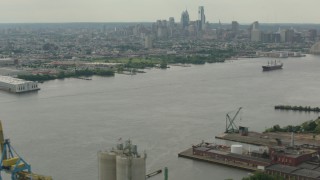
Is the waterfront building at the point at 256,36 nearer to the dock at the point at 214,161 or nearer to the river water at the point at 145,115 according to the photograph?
the river water at the point at 145,115

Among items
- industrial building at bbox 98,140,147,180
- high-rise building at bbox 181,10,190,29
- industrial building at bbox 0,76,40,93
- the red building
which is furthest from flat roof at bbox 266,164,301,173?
high-rise building at bbox 181,10,190,29

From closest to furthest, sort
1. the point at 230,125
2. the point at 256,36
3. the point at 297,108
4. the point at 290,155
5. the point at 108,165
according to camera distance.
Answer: the point at 108,165 < the point at 290,155 < the point at 230,125 < the point at 297,108 < the point at 256,36

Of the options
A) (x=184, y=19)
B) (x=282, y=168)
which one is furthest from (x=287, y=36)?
(x=282, y=168)

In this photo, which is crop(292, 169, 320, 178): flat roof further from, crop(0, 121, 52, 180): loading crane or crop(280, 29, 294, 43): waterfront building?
crop(280, 29, 294, 43): waterfront building

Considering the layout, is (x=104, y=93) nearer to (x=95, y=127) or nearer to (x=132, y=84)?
(x=132, y=84)

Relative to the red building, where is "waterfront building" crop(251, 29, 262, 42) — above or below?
above

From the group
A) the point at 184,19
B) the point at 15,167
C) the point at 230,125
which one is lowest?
the point at 230,125

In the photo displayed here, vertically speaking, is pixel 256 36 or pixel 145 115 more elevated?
pixel 256 36

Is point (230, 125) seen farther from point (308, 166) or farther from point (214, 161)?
point (308, 166)

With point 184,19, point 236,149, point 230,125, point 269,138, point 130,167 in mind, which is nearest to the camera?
point 130,167
